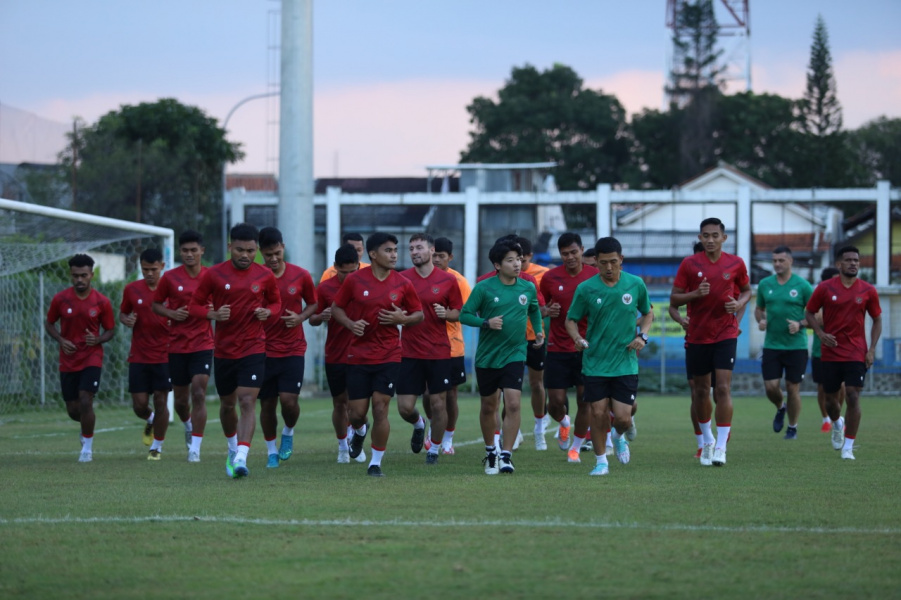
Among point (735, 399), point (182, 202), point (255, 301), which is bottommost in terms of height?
point (735, 399)

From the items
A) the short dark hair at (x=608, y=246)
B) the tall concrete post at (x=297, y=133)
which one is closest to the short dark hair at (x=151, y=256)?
the short dark hair at (x=608, y=246)

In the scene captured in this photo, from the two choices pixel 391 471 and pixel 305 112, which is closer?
pixel 391 471

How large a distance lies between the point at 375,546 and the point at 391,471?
452cm

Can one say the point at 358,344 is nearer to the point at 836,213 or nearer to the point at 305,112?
the point at 305,112

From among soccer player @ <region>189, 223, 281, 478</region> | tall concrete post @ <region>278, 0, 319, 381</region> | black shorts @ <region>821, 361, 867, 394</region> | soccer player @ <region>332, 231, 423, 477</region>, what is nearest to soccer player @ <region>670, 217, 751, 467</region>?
black shorts @ <region>821, 361, 867, 394</region>

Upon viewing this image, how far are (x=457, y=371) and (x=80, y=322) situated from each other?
13.9 feet

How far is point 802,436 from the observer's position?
1620 cm

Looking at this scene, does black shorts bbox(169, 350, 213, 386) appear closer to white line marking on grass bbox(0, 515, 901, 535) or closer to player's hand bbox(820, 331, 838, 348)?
white line marking on grass bbox(0, 515, 901, 535)

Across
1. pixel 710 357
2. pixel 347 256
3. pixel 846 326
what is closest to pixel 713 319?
pixel 710 357

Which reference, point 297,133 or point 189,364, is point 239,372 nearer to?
point 189,364

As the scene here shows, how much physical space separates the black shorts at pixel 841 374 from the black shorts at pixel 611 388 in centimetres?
336

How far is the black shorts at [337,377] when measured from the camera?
12625 millimetres

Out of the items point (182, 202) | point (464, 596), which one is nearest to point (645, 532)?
point (464, 596)

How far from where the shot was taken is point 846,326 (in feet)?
43.3
